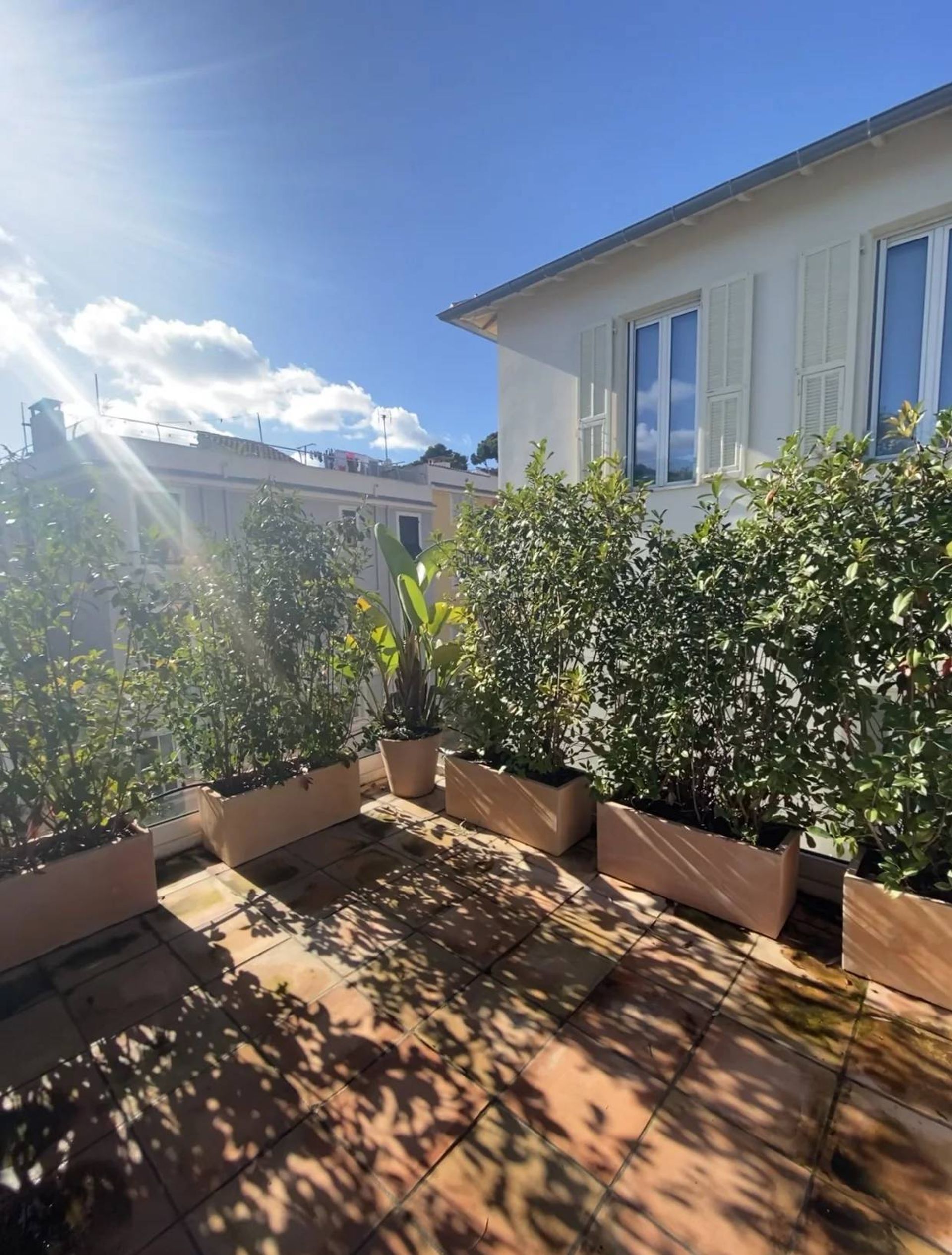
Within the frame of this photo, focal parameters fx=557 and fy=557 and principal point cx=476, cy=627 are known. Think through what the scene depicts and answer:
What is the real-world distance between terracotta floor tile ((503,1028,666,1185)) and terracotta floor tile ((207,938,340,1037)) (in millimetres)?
937

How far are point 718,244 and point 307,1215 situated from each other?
616 centimetres

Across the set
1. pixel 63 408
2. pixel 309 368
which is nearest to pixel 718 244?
pixel 309 368

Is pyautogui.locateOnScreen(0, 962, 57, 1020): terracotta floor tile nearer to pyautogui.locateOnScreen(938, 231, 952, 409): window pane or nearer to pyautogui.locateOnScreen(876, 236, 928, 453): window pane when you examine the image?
pyautogui.locateOnScreen(876, 236, 928, 453): window pane

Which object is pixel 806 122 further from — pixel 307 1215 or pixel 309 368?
pixel 309 368

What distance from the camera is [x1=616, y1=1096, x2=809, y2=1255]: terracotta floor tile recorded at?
1426 millimetres

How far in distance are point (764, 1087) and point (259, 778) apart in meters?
2.97

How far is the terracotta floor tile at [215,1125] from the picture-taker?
62.4 inches

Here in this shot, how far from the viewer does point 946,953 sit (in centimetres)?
217

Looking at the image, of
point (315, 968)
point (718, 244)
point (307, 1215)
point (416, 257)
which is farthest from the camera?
point (416, 257)

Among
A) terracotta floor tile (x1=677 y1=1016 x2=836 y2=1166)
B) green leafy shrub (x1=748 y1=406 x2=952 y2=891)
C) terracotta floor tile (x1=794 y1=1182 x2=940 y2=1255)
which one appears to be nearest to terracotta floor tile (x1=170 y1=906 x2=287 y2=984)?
terracotta floor tile (x1=677 y1=1016 x2=836 y2=1166)

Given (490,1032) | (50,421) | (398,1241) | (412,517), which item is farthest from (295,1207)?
(412,517)

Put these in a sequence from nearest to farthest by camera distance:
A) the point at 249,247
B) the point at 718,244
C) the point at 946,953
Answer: the point at 946,953, the point at 718,244, the point at 249,247

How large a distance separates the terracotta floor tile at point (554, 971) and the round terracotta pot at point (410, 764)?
1857mm

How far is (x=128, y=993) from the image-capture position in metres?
2.32
